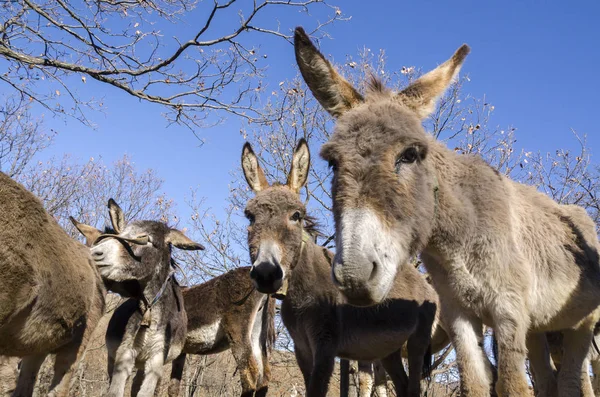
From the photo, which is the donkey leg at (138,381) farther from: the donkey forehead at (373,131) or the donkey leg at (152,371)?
the donkey forehead at (373,131)

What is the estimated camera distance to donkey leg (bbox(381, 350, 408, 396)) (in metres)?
7.85

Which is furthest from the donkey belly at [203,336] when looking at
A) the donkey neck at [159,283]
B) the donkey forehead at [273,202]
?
the donkey forehead at [273,202]

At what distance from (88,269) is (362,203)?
4.16 meters

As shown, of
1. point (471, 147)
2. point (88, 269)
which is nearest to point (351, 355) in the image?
point (88, 269)

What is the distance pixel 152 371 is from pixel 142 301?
3.02 feet

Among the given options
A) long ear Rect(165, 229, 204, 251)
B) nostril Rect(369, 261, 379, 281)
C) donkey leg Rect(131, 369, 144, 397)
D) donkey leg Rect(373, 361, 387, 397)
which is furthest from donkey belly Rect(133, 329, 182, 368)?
nostril Rect(369, 261, 379, 281)

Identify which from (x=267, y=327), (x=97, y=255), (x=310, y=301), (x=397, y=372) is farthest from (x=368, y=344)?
(x=97, y=255)

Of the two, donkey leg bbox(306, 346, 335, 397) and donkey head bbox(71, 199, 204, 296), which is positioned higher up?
donkey head bbox(71, 199, 204, 296)

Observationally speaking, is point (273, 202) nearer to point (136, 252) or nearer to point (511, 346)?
point (136, 252)

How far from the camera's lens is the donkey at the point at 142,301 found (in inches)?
254

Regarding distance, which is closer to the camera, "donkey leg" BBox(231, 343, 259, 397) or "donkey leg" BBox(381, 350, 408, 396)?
"donkey leg" BBox(231, 343, 259, 397)

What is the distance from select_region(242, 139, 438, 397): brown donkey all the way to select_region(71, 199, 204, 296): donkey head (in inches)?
60.4

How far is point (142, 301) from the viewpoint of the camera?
22.6ft

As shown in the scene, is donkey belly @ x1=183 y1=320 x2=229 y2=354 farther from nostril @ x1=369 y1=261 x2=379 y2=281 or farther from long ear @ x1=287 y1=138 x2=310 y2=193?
nostril @ x1=369 y1=261 x2=379 y2=281
